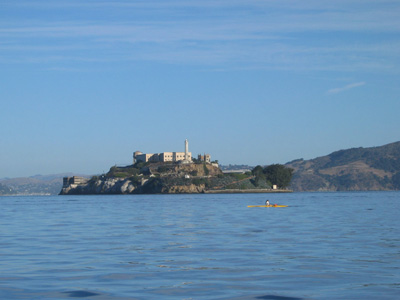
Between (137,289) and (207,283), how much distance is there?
2870 mm

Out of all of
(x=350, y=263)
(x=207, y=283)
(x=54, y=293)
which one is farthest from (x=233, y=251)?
(x=54, y=293)

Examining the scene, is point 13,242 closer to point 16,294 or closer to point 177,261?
point 177,261

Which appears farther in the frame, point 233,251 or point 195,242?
point 195,242

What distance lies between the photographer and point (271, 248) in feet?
121

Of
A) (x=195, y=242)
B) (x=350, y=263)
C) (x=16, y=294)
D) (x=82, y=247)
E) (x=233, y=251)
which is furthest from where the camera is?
(x=195, y=242)

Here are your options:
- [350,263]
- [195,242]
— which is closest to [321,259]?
[350,263]

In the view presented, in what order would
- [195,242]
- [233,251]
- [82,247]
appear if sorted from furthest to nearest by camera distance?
1. [195,242]
2. [82,247]
3. [233,251]

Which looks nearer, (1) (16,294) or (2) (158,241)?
(1) (16,294)

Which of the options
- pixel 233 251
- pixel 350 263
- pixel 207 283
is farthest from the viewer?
pixel 233 251

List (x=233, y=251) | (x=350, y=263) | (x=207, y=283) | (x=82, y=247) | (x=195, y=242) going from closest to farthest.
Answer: (x=207, y=283) → (x=350, y=263) → (x=233, y=251) → (x=82, y=247) → (x=195, y=242)

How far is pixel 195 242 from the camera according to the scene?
40.9 metres

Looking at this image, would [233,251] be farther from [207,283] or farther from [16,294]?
[16,294]

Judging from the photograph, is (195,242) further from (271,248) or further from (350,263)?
(350,263)

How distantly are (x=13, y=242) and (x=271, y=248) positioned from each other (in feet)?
55.7
